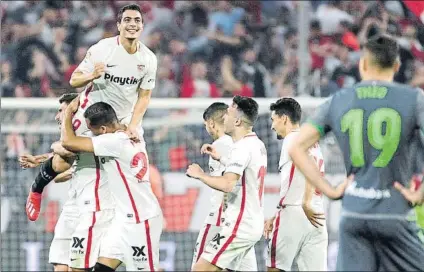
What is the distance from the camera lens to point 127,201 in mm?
9305

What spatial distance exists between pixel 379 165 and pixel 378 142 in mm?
124

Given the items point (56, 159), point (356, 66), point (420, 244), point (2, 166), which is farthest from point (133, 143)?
point (356, 66)

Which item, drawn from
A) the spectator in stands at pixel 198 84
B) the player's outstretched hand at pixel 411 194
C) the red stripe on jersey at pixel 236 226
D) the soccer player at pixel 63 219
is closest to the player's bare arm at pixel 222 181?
the red stripe on jersey at pixel 236 226

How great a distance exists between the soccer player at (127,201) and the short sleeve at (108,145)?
0.02m

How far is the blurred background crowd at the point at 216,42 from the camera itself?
52.2 feet

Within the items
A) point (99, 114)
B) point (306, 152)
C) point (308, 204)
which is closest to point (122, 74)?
point (99, 114)

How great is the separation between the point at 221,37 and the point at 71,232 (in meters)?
7.00

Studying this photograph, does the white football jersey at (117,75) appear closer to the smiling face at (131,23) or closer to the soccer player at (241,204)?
the smiling face at (131,23)

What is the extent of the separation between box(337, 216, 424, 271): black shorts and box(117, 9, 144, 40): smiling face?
3.57 meters

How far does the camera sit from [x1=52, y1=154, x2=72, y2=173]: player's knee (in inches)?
385

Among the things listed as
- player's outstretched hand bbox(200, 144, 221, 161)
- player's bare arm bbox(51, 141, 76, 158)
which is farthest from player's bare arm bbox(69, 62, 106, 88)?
player's outstretched hand bbox(200, 144, 221, 161)

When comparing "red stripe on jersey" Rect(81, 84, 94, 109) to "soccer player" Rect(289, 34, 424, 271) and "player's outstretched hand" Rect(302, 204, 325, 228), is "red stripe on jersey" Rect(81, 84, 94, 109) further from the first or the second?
"soccer player" Rect(289, 34, 424, 271)

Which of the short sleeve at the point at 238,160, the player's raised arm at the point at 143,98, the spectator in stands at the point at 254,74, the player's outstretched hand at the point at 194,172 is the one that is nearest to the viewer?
the player's outstretched hand at the point at 194,172

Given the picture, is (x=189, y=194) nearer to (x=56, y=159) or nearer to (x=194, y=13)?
(x=56, y=159)
